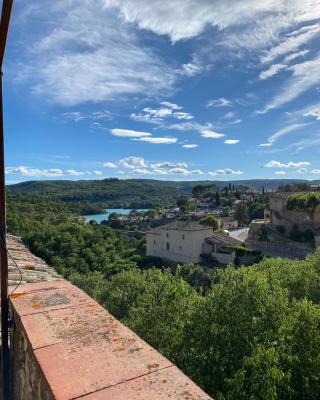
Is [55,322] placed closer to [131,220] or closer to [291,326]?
[291,326]

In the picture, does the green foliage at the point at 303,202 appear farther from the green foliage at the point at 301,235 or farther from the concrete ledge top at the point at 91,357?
the concrete ledge top at the point at 91,357

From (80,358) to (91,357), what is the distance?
0.17ft

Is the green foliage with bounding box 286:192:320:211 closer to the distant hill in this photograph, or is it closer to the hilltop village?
the hilltop village

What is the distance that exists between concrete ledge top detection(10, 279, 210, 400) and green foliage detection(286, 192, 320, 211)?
44421mm

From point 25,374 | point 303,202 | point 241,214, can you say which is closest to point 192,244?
point 303,202

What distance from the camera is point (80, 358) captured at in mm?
1706

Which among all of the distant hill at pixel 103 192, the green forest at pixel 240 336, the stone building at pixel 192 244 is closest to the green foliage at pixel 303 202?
the stone building at pixel 192 244

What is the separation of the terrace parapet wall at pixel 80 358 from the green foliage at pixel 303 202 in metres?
44.3

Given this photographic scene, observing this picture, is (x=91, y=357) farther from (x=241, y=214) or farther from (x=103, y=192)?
(x=103, y=192)

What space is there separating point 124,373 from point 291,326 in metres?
6.00

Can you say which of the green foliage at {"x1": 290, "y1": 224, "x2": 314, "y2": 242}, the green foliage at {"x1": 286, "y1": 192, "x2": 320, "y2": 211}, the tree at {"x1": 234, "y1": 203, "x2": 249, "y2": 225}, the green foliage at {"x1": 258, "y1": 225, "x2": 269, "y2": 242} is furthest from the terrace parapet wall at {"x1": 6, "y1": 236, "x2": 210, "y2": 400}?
the tree at {"x1": 234, "y1": 203, "x2": 249, "y2": 225}

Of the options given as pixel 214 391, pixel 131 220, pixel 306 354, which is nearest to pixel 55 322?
pixel 214 391

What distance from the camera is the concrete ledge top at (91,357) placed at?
1.43 m

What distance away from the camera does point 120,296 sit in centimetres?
1282
